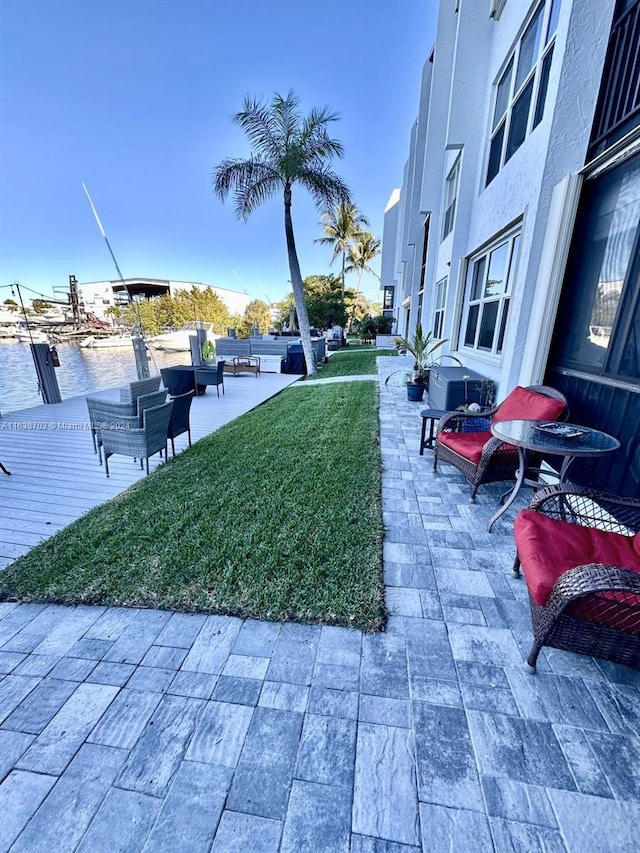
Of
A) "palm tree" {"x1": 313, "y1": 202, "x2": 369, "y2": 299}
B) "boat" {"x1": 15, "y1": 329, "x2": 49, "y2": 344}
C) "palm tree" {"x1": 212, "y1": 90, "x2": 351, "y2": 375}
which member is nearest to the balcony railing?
"palm tree" {"x1": 212, "y1": 90, "x2": 351, "y2": 375}

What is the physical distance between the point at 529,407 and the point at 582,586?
206 centimetres

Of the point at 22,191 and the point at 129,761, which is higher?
the point at 22,191

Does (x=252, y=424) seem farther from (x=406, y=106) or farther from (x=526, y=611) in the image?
(x=406, y=106)

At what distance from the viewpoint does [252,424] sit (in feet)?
18.6

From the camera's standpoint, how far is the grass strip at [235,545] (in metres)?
2.03

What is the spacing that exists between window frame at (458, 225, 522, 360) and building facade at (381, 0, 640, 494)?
0.13 ft

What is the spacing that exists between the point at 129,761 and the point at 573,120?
531cm

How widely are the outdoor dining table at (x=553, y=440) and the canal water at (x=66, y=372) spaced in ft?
25.7

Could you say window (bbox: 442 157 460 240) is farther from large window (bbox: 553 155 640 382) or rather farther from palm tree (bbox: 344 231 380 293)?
palm tree (bbox: 344 231 380 293)

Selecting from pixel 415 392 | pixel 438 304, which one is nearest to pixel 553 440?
pixel 415 392

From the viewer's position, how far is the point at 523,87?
14.2 ft

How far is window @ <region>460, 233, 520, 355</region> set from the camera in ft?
15.3

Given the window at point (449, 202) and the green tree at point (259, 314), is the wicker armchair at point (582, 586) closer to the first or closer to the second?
the window at point (449, 202)

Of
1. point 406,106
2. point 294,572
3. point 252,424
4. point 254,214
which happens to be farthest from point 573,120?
point 406,106
